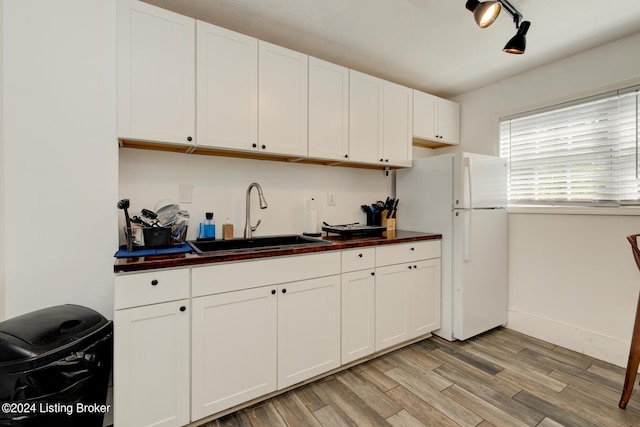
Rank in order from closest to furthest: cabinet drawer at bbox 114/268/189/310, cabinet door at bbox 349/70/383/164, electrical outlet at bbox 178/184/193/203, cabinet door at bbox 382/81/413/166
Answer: cabinet drawer at bbox 114/268/189/310, electrical outlet at bbox 178/184/193/203, cabinet door at bbox 349/70/383/164, cabinet door at bbox 382/81/413/166

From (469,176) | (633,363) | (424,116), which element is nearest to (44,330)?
(469,176)

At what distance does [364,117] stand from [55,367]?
2.45 metres

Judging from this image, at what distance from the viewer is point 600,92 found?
232 centimetres

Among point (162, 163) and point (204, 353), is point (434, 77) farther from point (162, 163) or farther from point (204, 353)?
point (204, 353)

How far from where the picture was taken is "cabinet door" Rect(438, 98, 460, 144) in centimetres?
313

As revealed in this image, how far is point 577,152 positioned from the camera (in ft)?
8.04

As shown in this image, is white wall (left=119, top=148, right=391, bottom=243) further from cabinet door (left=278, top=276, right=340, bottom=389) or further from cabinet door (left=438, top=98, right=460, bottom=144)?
cabinet door (left=438, top=98, right=460, bottom=144)

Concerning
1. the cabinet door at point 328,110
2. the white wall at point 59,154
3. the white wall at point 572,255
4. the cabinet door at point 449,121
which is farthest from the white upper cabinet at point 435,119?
the white wall at point 59,154

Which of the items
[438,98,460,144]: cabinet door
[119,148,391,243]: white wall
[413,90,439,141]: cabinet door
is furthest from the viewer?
[438,98,460,144]: cabinet door

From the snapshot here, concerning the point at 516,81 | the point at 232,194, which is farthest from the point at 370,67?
the point at 232,194

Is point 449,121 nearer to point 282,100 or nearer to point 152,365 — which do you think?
point 282,100

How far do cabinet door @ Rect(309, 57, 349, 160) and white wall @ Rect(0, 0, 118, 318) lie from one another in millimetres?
1251

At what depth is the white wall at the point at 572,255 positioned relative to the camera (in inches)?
87.4

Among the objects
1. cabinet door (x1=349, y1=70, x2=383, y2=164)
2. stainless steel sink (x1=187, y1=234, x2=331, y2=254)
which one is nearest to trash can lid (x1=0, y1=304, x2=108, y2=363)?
stainless steel sink (x1=187, y1=234, x2=331, y2=254)
